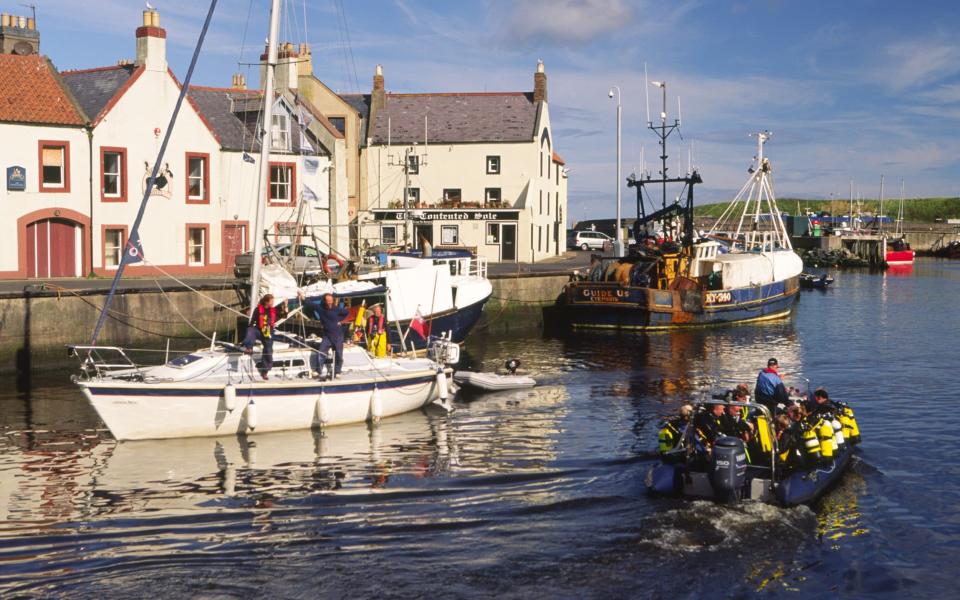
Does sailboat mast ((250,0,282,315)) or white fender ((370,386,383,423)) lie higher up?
sailboat mast ((250,0,282,315))

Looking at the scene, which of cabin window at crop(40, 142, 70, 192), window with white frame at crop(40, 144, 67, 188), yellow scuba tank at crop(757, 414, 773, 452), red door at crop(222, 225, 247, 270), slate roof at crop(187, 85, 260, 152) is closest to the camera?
yellow scuba tank at crop(757, 414, 773, 452)

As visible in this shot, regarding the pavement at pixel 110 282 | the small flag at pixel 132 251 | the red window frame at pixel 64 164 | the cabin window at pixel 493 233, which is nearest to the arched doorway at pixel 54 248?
the pavement at pixel 110 282

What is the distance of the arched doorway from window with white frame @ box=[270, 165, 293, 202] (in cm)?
880

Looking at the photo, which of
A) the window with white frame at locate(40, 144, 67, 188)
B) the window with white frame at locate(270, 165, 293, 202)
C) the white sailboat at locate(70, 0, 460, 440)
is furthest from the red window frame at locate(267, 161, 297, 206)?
the white sailboat at locate(70, 0, 460, 440)

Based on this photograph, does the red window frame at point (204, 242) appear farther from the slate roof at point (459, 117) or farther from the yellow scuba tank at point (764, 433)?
the yellow scuba tank at point (764, 433)

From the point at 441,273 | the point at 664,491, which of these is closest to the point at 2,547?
the point at 664,491

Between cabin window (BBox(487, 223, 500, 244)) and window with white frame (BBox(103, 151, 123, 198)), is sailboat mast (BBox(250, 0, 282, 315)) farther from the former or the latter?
cabin window (BBox(487, 223, 500, 244))

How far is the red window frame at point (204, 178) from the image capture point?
42.2m

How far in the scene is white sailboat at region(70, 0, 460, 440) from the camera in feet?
63.6

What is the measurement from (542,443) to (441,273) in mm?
12590

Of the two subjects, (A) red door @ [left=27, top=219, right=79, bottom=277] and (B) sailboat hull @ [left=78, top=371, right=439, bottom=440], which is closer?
(B) sailboat hull @ [left=78, top=371, right=439, bottom=440]

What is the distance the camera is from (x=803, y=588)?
43.6 ft

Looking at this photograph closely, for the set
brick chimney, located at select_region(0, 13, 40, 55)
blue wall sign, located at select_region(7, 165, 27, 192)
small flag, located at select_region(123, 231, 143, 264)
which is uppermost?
brick chimney, located at select_region(0, 13, 40, 55)

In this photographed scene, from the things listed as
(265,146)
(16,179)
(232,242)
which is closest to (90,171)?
(16,179)
